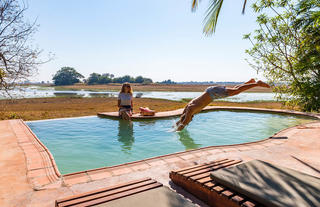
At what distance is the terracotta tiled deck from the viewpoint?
3.07 metres

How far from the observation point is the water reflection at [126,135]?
6684 mm

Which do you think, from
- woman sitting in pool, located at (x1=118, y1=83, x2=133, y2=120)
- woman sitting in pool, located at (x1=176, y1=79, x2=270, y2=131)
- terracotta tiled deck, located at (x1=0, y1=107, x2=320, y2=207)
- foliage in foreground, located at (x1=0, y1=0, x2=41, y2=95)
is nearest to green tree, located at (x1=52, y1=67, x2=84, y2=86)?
foliage in foreground, located at (x1=0, y1=0, x2=41, y2=95)

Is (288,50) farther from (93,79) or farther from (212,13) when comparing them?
(93,79)

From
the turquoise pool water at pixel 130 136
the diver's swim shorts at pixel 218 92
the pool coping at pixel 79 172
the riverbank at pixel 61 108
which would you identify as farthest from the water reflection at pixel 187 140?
Answer: the riverbank at pixel 61 108

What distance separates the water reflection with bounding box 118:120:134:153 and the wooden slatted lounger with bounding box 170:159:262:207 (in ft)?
11.0

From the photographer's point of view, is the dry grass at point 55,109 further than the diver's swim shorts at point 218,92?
Yes

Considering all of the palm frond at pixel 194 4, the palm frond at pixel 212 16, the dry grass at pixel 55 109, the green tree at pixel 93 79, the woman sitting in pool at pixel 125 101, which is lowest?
the dry grass at pixel 55 109

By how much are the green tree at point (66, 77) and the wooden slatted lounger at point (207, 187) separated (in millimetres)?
117694

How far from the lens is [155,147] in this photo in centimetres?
661

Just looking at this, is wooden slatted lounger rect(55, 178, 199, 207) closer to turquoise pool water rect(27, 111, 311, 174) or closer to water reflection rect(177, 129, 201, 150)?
turquoise pool water rect(27, 111, 311, 174)

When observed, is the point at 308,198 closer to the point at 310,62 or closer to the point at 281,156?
the point at 281,156

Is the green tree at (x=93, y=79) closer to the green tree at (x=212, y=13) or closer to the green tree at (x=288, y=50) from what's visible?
the green tree at (x=288, y=50)

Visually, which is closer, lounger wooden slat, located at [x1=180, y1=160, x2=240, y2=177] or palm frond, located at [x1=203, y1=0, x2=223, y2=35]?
lounger wooden slat, located at [x1=180, y1=160, x2=240, y2=177]

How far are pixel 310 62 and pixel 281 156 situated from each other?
2956 mm
